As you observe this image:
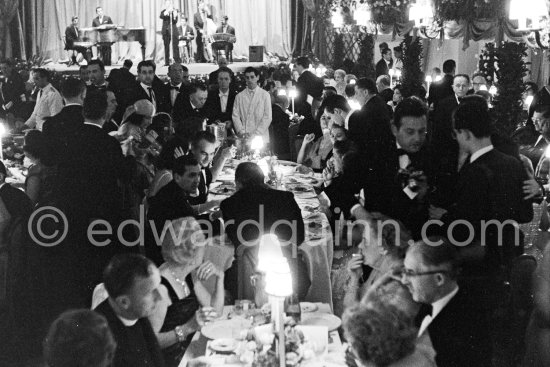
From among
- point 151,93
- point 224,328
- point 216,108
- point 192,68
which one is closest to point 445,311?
point 224,328

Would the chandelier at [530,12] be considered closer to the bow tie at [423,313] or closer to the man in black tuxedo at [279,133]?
the man in black tuxedo at [279,133]

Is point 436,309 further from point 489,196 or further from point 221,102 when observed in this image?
point 221,102

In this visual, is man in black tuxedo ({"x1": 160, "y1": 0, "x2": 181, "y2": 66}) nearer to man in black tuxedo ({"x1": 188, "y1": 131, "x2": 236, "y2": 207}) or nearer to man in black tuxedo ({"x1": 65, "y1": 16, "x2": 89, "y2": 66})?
man in black tuxedo ({"x1": 65, "y1": 16, "x2": 89, "y2": 66})

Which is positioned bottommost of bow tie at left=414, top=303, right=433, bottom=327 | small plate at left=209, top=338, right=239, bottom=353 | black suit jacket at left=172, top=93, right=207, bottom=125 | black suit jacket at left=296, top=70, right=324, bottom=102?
small plate at left=209, top=338, right=239, bottom=353

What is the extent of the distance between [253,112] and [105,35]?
8.73 meters

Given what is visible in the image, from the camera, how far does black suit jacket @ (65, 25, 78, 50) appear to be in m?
15.9

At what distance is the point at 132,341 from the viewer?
2.59m

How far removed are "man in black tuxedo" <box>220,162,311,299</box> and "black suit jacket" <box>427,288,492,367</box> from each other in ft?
4.15

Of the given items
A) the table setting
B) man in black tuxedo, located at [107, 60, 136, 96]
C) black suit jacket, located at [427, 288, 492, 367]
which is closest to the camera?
black suit jacket, located at [427, 288, 492, 367]

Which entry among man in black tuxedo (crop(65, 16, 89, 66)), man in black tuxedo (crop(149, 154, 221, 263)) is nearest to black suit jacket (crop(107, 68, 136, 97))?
man in black tuxedo (crop(149, 154, 221, 263))

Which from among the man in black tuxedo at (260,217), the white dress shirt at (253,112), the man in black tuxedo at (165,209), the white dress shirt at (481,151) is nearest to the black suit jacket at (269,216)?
the man in black tuxedo at (260,217)

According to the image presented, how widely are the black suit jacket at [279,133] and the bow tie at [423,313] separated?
5266 millimetres

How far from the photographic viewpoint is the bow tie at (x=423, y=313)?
8.46ft

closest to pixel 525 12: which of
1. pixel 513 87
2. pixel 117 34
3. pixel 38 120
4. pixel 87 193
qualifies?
pixel 513 87
